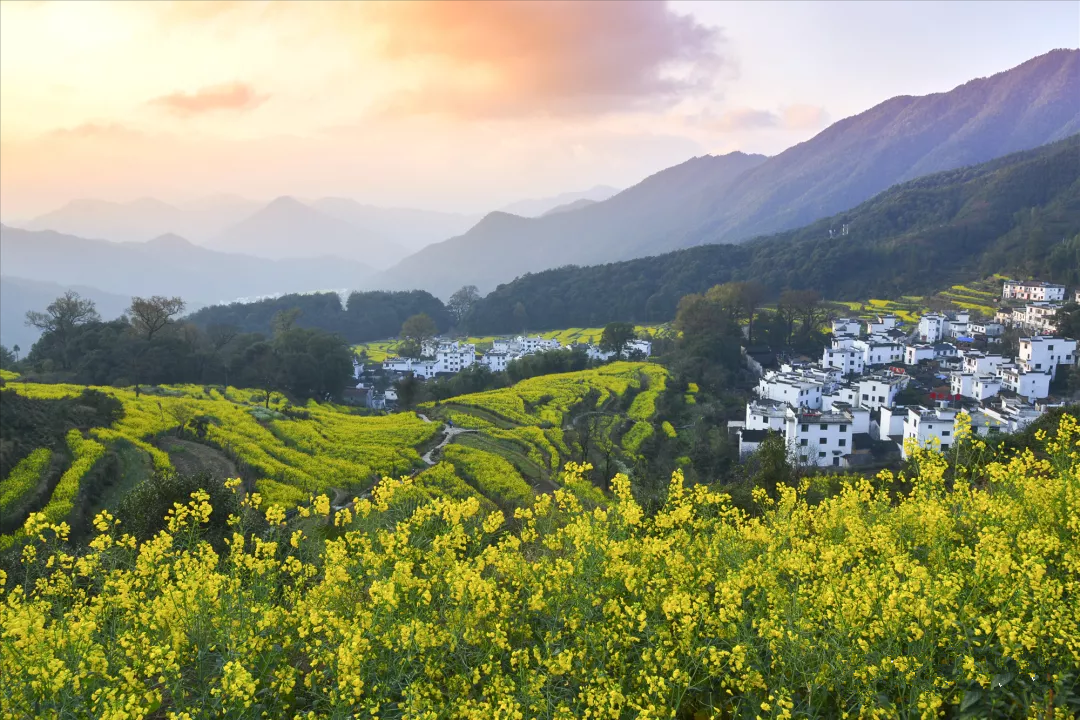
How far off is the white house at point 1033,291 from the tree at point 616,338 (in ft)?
121

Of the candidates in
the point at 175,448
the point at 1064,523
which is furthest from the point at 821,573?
the point at 175,448

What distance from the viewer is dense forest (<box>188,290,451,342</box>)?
9075cm

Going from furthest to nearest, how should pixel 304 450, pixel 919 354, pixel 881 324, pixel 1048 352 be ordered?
pixel 881 324 < pixel 919 354 < pixel 1048 352 < pixel 304 450

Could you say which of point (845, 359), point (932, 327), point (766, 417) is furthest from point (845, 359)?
point (766, 417)

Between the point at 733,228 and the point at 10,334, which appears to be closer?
the point at 10,334

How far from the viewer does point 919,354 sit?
4897 centimetres

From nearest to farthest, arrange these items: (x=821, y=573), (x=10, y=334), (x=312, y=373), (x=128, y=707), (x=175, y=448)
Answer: (x=128, y=707), (x=821, y=573), (x=175, y=448), (x=312, y=373), (x=10, y=334)

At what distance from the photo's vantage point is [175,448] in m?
23.1

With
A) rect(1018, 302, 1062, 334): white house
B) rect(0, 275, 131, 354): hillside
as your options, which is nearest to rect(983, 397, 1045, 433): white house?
rect(1018, 302, 1062, 334): white house

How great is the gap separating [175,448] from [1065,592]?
79.7 feet

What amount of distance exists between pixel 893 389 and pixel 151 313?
153 ft

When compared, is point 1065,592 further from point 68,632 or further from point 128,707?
point 68,632

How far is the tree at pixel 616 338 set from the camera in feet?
194

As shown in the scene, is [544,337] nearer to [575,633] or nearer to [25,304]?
[575,633]
